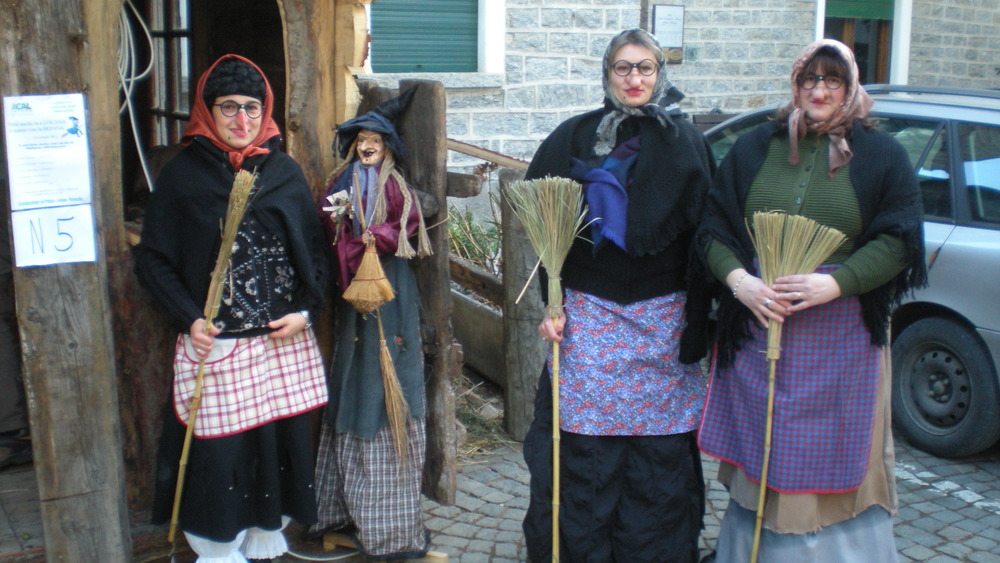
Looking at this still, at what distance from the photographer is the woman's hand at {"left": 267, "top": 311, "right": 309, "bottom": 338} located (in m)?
3.38

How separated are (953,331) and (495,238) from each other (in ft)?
9.84

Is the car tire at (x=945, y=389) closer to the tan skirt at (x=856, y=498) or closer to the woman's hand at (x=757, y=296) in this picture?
the tan skirt at (x=856, y=498)

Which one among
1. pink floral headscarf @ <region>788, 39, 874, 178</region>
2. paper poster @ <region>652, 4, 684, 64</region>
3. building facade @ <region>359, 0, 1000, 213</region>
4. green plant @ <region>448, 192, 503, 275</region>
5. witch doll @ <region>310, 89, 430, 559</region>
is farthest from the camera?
paper poster @ <region>652, 4, 684, 64</region>

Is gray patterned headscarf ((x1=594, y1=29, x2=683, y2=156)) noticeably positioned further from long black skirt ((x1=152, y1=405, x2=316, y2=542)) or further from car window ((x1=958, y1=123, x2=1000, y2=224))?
car window ((x1=958, y1=123, x2=1000, y2=224))

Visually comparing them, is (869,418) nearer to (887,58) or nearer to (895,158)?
(895,158)

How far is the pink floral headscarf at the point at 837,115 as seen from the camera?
121 inches

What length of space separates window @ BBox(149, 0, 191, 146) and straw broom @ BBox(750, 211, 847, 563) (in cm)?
355

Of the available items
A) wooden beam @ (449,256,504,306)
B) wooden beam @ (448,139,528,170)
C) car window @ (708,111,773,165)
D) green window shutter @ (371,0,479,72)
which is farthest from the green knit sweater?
green window shutter @ (371,0,479,72)

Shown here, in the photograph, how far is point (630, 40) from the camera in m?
3.27

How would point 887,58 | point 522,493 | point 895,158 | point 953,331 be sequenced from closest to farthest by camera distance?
point 895,158, point 522,493, point 953,331, point 887,58

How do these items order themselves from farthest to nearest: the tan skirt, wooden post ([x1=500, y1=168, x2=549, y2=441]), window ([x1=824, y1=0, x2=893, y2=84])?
1. window ([x1=824, y1=0, x2=893, y2=84])
2. wooden post ([x1=500, y1=168, x2=549, y2=441])
3. the tan skirt

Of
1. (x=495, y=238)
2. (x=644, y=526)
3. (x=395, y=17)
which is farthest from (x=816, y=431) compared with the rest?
(x=395, y=17)

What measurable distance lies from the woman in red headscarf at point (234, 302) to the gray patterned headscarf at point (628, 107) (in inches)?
41.6

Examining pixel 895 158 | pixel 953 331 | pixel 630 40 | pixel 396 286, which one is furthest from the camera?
pixel 953 331
